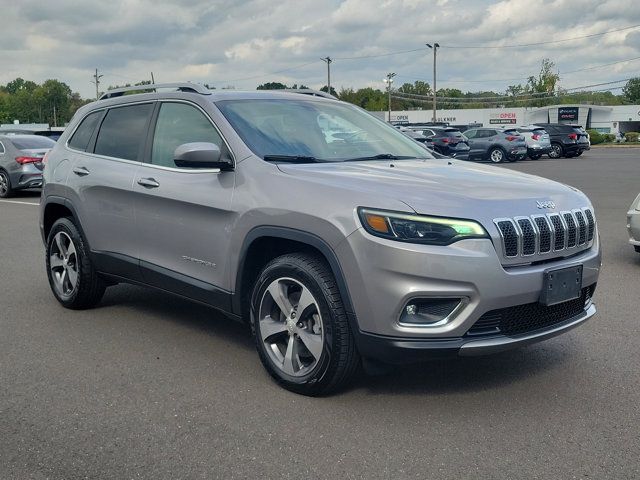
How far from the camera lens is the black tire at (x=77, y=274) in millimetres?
6078

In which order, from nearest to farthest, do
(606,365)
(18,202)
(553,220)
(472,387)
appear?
(553,220), (472,387), (606,365), (18,202)

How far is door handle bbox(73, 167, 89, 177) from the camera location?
601cm

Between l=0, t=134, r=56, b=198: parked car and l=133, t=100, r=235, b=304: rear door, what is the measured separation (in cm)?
1359

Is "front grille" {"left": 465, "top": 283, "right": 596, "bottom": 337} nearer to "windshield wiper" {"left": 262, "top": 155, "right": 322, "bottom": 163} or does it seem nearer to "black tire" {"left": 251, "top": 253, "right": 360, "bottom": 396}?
"black tire" {"left": 251, "top": 253, "right": 360, "bottom": 396}

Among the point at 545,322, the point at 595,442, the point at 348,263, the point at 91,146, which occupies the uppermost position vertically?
the point at 91,146

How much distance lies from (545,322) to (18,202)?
15.1m

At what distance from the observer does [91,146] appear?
6.20 meters

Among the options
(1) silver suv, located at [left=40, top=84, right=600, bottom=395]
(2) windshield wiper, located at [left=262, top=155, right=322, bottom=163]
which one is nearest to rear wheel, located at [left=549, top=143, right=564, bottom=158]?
(1) silver suv, located at [left=40, top=84, right=600, bottom=395]

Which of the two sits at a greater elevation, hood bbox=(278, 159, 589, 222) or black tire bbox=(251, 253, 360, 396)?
hood bbox=(278, 159, 589, 222)

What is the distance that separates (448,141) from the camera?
3112 cm

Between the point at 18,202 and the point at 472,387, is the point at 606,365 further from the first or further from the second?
the point at 18,202

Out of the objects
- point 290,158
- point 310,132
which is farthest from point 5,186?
point 290,158

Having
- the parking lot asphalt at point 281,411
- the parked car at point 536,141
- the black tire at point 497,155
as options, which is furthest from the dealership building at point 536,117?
the parking lot asphalt at point 281,411

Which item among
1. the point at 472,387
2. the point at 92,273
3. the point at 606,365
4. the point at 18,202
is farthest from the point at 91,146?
the point at 18,202
